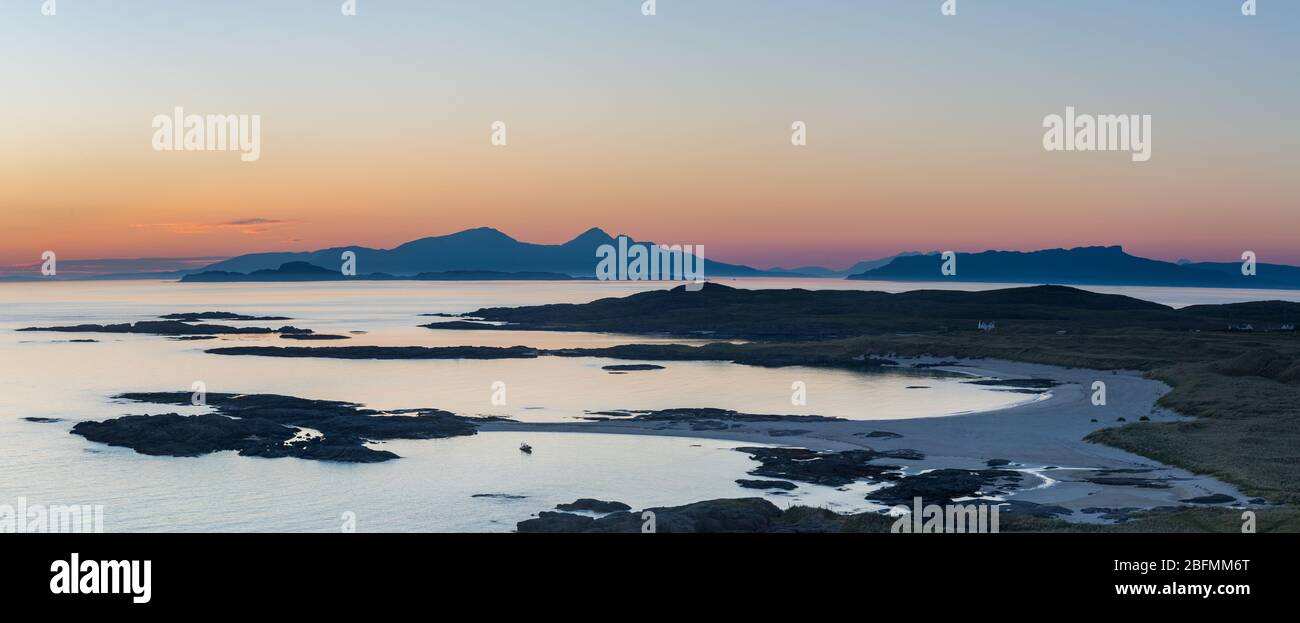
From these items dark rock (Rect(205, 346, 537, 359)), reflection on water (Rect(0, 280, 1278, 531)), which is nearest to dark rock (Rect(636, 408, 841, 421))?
reflection on water (Rect(0, 280, 1278, 531))

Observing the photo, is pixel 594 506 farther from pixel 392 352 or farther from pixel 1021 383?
pixel 392 352

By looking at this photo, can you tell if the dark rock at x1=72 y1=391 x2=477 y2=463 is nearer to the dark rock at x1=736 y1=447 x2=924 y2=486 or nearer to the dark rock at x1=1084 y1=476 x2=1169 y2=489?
the dark rock at x1=736 y1=447 x2=924 y2=486

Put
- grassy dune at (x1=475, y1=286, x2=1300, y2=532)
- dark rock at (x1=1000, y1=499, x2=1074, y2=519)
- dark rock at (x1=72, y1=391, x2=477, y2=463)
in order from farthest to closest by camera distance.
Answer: dark rock at (x1=72, y1=391, x2=477, y2=463), grassy dune at (x1=475, y1=286, x2=1300, y2=532), dark rock at (x1=1000, y1=499, x2=1074, y2=519)

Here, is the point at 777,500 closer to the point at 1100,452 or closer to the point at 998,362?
the point at 1100,452

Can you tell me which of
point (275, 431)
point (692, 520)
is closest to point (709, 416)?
point (275, 431)
